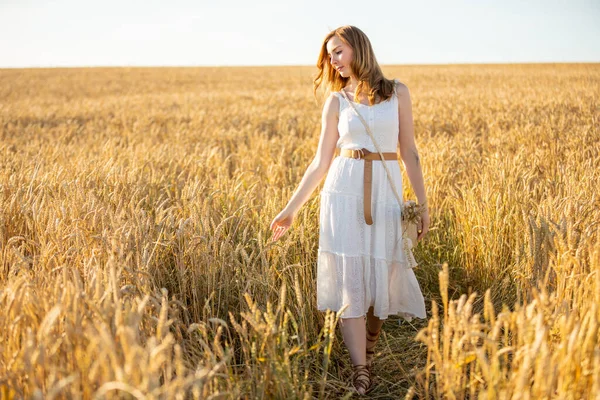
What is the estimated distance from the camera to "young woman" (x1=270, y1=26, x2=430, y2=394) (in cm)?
221

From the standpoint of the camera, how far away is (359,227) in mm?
2213

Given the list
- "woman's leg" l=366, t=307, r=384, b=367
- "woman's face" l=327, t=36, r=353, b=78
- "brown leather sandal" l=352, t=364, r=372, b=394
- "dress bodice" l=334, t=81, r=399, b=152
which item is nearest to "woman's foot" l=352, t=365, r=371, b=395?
"brown leather sandal" l=352, t=364, r=372, b=394

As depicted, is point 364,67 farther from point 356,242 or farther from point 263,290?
point 263,290

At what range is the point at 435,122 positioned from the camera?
8875 mm

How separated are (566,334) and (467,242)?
1946 mm

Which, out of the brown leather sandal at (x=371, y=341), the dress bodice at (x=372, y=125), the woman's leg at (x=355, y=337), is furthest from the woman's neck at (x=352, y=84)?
the brown leather sandal at (x=371, y=341)

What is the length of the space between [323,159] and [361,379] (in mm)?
997

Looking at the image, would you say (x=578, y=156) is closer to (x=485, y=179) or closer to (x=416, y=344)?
(x=485, y=179)

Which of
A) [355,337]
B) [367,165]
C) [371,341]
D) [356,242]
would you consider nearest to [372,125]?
[367,165]

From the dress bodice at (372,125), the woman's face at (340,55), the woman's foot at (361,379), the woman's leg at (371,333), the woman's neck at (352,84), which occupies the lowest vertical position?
the woman's foot at (361,379)

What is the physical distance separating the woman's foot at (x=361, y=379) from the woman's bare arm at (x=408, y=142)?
2.65ft

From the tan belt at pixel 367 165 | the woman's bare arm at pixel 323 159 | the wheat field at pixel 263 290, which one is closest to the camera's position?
the wheat field at pixel 263 290

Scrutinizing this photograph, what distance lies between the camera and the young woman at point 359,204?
221 cm

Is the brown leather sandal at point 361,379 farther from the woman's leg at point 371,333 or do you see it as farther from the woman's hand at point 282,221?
the woman's hand at point 282,221
